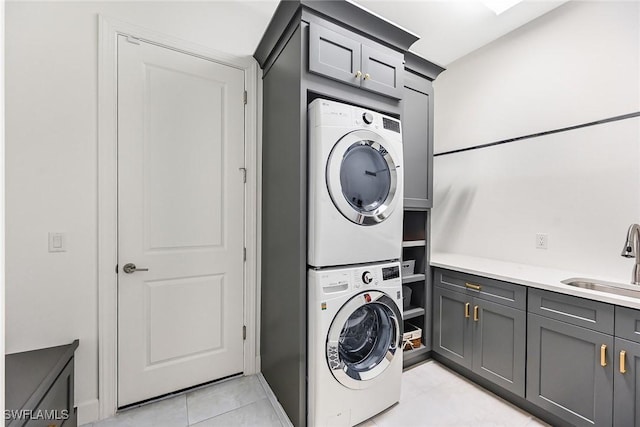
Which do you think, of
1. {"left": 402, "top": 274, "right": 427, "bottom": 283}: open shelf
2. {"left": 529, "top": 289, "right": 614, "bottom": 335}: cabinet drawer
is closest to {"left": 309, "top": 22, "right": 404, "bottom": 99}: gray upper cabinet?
{"left": 402, "top": 274, "right": 427, "bottom": 283}: open shelf

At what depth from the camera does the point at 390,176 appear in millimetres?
1808

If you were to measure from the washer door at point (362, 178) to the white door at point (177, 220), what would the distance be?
34.9 inches

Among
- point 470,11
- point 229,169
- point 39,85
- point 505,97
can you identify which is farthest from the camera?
point 505,97

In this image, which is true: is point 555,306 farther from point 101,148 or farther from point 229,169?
point 101,148

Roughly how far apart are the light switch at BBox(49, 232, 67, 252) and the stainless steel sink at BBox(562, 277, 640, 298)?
304 cm

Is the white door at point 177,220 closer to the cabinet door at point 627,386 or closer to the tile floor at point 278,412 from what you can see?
the tile floor at point 278,412

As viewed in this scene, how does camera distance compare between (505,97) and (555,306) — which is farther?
(505,97)

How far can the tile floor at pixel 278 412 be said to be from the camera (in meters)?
1.70

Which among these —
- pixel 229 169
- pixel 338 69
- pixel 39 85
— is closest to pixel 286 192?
pixel 229 169

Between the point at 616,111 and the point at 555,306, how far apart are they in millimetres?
1405

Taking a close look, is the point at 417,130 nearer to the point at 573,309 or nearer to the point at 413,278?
the point at 413,278

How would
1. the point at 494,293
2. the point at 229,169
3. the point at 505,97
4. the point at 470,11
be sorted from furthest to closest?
the point at 505,97 < the point at 470,11 < the point at 229,169 < the point at 494,293

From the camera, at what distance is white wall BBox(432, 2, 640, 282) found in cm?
187

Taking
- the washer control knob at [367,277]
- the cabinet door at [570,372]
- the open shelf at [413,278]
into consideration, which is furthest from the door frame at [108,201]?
the cabinet door at [570,372]
